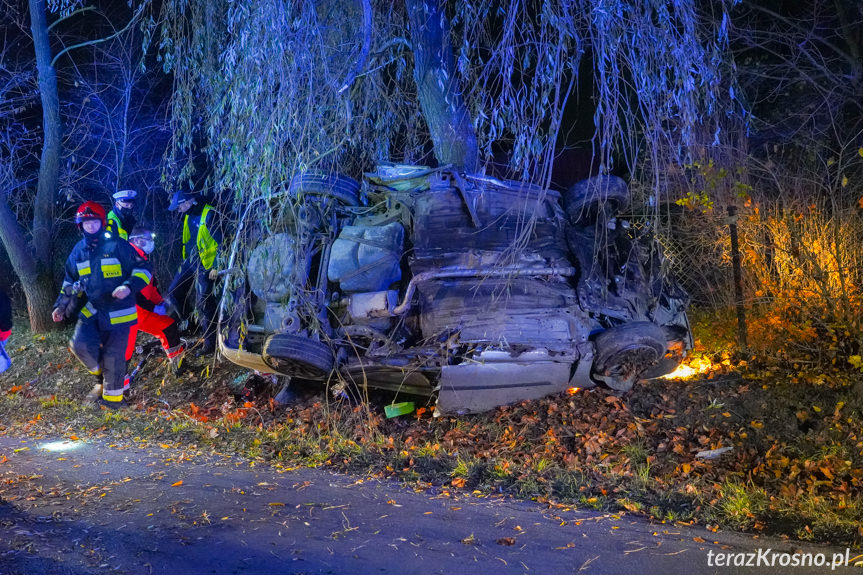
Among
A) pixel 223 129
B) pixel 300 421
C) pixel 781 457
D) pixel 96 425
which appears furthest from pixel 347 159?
pixel 781 457

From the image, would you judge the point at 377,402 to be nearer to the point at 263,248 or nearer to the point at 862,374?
the point at 263,248

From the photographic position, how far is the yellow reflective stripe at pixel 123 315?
25.0 feet

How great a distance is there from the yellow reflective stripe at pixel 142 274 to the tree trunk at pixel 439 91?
11.2ft

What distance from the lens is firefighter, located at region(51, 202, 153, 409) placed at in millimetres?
7609

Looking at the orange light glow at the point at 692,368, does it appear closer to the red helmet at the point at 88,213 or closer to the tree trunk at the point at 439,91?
the tree trunk at the point at 439,91

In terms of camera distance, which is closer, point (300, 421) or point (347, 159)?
point (300, 421)

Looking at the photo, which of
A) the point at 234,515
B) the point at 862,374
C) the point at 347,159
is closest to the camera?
the point at 234,515

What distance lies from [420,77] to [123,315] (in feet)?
13.1

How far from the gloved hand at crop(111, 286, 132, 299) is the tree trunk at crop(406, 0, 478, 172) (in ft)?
11.8

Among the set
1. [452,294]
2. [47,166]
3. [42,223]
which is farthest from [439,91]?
[42,223]

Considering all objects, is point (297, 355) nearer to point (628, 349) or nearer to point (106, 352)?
point (628, 349)

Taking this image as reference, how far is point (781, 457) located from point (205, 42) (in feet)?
20.2

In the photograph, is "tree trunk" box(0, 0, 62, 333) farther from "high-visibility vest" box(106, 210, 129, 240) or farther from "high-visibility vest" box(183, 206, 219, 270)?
"high-visibility vest" box(183, 206, 219, 270)

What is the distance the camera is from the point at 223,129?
6.75 meters
